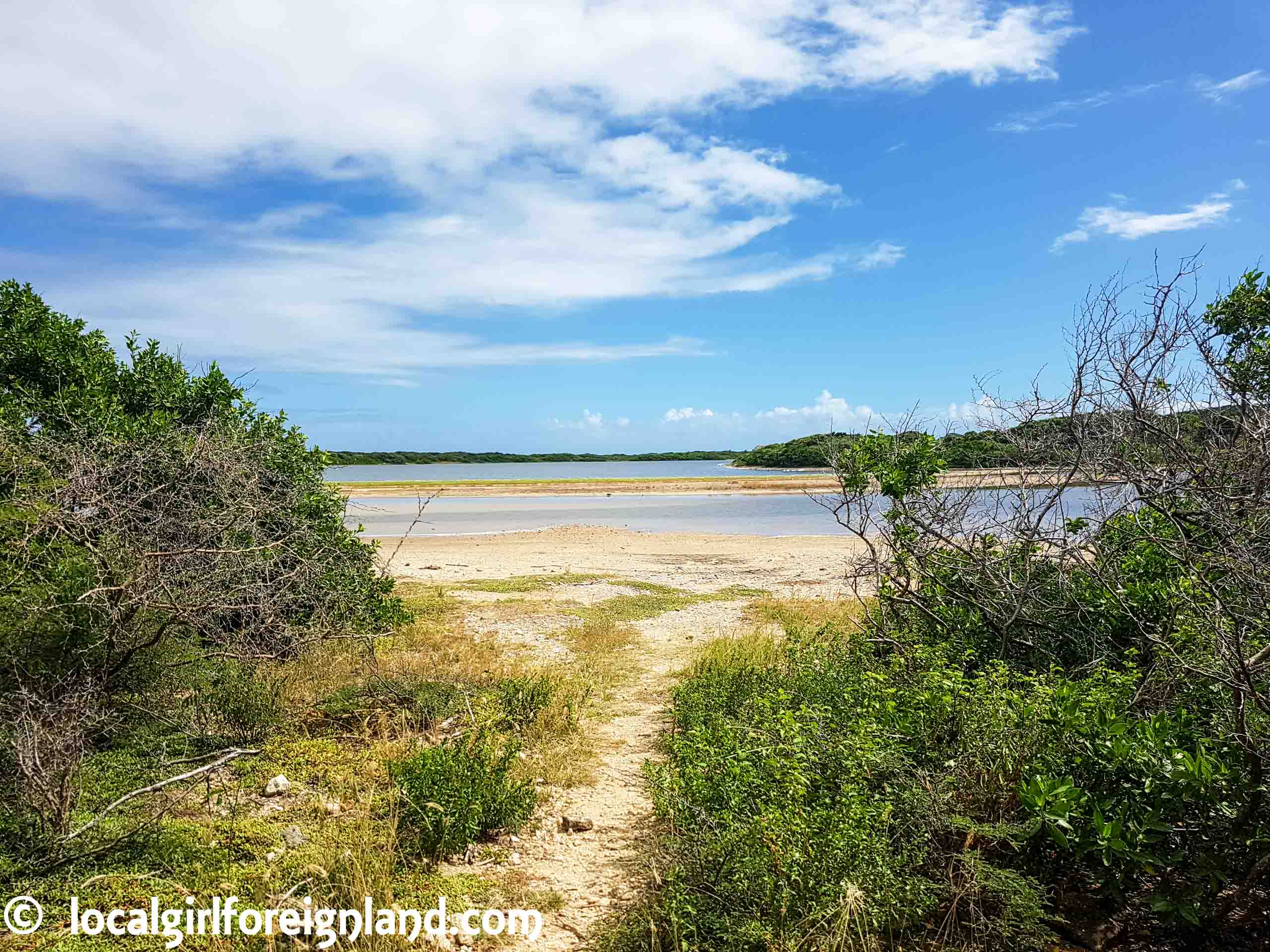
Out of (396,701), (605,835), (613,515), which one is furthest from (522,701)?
(613,515)

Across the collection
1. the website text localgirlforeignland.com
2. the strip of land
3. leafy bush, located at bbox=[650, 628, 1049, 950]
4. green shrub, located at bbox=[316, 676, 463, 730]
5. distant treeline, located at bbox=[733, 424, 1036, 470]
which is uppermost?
distant treeline, located at bbox=[733, 424, 1036, 470]

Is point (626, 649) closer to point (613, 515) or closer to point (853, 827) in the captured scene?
point (853, 827)

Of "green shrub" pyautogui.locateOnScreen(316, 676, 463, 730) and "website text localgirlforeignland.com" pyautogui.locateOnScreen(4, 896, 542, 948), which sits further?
"green shrub" pyautogui.locateOnScreen(316, 676, 463, 730)

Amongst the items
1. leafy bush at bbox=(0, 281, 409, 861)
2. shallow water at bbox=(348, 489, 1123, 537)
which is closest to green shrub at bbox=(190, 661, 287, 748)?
leafy bush at bbox=(0, 281, 409, 861)

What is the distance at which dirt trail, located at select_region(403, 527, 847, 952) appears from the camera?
5.21 metres

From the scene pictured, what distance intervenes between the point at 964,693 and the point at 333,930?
166 inches

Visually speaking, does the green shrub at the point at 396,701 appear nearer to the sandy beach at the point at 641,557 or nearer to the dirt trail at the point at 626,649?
the dirt trail at the point at 626,649

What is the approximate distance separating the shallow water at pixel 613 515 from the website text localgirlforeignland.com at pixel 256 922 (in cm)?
2290

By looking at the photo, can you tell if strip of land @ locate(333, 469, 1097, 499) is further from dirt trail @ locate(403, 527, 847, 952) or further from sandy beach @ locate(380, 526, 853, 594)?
dirt trail @ locate(403, 527, 847, 952)

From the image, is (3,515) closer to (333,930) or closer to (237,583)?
(237,583)

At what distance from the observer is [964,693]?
5250 mm

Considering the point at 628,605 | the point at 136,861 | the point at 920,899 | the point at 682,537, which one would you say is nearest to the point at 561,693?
the point at 136,861

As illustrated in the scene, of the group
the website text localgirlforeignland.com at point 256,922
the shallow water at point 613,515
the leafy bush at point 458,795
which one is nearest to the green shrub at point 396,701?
the leafy bush at point 458,795

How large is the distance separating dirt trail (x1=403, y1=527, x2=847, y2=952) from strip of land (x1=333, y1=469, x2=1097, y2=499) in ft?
75.9
